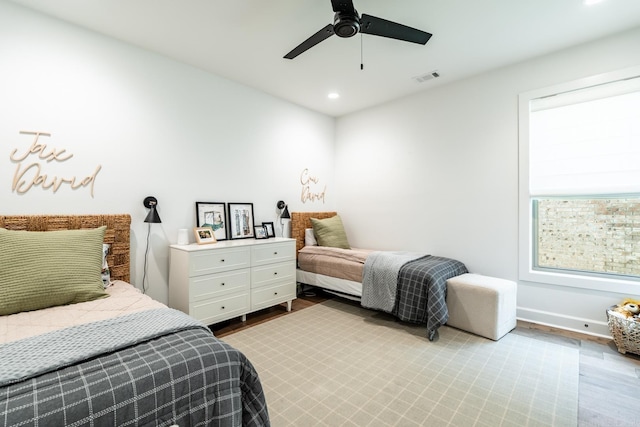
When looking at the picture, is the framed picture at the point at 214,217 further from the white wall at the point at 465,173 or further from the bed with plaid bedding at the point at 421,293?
the white wall at the point at 465,173

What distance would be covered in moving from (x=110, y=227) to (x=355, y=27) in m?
2.46

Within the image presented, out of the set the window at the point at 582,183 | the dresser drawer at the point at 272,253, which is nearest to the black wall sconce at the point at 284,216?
the dresser drawer at the point at 272,253

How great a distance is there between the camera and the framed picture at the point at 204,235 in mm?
2969

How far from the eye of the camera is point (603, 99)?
8.53 feet

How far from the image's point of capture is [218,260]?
2.71 metres

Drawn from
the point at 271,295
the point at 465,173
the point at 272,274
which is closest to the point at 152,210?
the point at 272,274

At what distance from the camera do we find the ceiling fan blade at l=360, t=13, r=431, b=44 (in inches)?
71.7

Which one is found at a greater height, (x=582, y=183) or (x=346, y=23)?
(x=346, y=23)

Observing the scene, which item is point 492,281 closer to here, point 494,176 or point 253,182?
point 494,176

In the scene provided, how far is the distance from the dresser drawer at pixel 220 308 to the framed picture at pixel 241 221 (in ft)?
2.51

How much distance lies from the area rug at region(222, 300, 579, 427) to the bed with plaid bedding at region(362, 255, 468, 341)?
17 cm

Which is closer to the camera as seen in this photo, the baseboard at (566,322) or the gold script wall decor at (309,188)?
the baseboard at (566,322)

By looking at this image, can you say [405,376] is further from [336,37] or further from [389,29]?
[336,37]

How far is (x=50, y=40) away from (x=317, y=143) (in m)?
3.02
